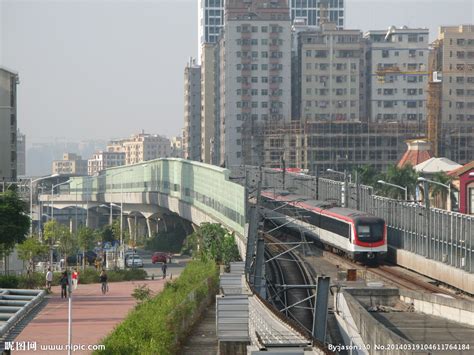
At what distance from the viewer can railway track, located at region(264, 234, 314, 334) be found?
36.2 meters

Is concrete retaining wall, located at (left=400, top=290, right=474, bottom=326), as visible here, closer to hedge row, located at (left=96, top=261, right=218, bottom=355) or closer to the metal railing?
the metal railing

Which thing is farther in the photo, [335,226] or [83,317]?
[335,226]

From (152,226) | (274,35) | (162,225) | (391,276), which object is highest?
(274,35)

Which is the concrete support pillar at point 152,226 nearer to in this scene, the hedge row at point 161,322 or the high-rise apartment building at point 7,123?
the high-rise apartment building at point 7,123

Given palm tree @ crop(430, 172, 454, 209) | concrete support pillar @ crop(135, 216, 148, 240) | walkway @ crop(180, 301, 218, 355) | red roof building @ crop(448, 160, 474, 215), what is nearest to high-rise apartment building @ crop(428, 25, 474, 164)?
concrete support pillar @ crop(135, 216, 148, 240)

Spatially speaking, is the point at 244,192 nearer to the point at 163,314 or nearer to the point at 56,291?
the point at 56,291

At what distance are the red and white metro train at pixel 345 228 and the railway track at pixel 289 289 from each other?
2054 mm

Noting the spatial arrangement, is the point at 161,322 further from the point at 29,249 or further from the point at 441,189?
the point at 441,189

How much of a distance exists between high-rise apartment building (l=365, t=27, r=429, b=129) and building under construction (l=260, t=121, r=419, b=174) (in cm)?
1552

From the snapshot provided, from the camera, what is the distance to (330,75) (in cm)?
15900

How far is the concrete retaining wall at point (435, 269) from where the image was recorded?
136ft

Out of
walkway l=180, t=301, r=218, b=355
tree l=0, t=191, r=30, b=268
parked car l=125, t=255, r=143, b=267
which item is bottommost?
parked car l=125, t=255, r=143, b=267

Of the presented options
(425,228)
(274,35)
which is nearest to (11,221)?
(425,228)

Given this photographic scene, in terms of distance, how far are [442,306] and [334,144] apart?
371 ft
